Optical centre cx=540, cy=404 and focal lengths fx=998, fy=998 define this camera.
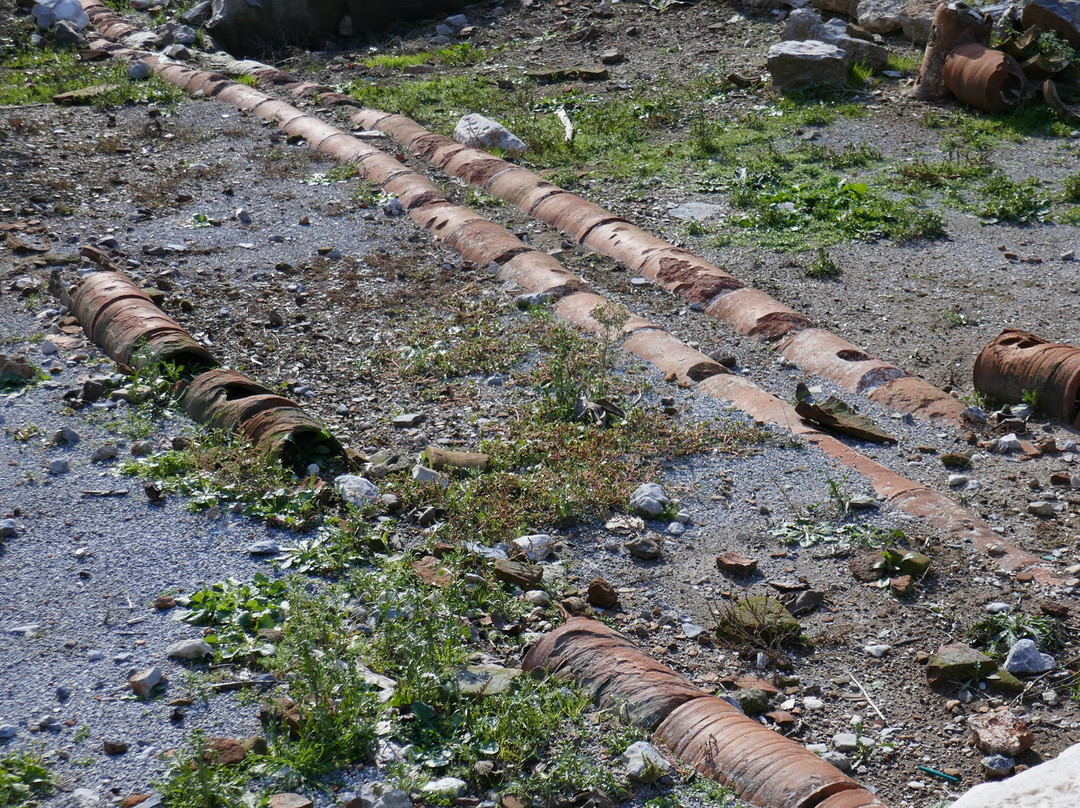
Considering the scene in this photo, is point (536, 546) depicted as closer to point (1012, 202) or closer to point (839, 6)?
point (1012, 202)

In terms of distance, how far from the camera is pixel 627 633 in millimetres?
3762

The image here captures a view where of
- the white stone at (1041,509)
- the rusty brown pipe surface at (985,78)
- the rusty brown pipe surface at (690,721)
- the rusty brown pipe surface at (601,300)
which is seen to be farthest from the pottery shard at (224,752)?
the rusty brown pipe surface at (985,78)

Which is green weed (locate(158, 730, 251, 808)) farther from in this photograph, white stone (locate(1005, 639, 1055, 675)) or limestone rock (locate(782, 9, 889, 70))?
limestone rock (locate(782, 9, 889, 70))

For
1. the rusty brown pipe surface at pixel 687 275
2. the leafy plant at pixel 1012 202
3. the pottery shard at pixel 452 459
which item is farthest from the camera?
the leafy plant at pixel 1012 202

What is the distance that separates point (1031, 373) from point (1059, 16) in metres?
6.05

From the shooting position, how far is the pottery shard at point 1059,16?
949 cm

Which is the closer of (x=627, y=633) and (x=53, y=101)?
(x=627, y=633)

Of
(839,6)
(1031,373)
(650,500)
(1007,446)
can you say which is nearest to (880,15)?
(839,6)

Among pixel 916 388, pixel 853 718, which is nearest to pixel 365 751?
pixel 853 718

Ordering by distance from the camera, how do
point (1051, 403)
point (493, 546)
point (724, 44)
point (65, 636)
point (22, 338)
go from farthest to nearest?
Result: point (724, 44)
point (22, 338)
point (1051, 403)
point (493, 546)
point (65, 636)

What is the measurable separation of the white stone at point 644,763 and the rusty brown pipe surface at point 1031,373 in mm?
3377

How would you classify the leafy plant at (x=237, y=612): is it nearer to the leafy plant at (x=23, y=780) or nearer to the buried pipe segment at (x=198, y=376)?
the leafy plant at (x=23, y=780)

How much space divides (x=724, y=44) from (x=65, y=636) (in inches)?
404

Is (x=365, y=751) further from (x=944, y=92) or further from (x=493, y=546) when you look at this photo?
(x=944, y=92)
